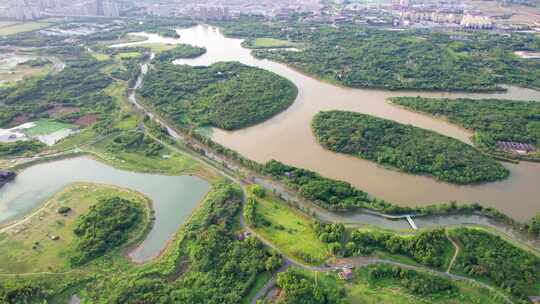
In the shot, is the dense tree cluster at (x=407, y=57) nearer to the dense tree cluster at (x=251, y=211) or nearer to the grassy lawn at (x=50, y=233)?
the dense tree cluster at (x=251, y=211)

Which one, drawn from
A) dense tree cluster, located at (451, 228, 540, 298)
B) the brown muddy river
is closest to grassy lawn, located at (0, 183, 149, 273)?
the brown muddy river

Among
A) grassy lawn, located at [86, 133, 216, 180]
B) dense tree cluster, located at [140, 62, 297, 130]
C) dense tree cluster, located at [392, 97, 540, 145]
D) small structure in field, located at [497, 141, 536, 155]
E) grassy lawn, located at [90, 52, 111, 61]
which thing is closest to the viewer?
grassy lawn, located at [86, 133, 216, 180]

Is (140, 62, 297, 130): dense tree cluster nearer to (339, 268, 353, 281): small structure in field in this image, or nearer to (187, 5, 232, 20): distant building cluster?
(339, 268, 353, 281): small structure in field

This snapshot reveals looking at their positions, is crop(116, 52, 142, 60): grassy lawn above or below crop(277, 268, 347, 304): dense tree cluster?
above

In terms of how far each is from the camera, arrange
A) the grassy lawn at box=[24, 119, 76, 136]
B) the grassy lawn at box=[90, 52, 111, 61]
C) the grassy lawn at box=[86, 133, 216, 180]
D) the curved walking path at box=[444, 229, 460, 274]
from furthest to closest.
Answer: the grassy lawn at box=[90, 52, 111, 61], the grassy lawn at box=[24, 119, 76, 136], the grassy lawn at box=[86, 133, 216, 180], the curved walking path at box=[444, 229, 460, 274]

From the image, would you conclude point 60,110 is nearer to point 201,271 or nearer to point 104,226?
point 104,226

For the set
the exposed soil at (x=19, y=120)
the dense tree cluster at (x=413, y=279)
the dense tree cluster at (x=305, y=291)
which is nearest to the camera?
the dense tree cluster at (x=305, y=291)

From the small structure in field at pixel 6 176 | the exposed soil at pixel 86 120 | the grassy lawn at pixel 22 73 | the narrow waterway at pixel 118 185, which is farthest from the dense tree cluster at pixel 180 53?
the small structure in field at pixel 6 176
